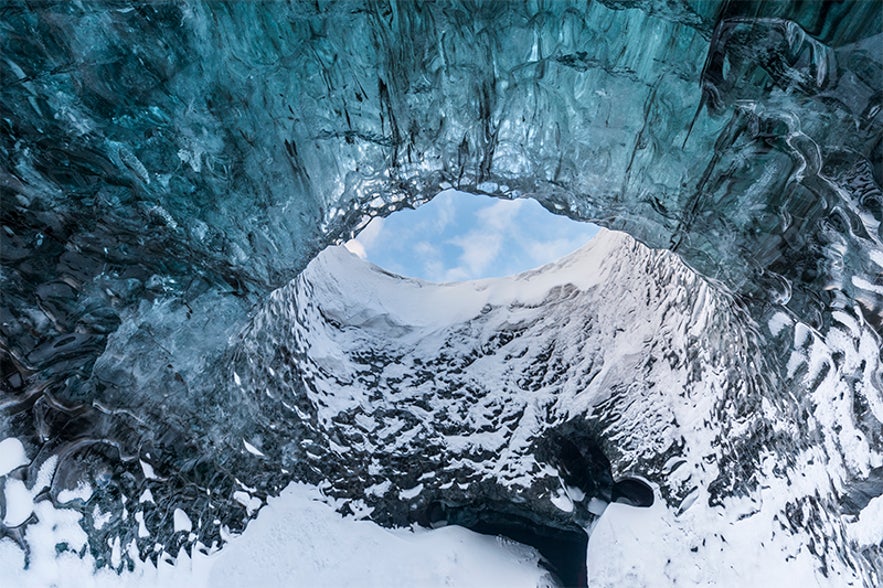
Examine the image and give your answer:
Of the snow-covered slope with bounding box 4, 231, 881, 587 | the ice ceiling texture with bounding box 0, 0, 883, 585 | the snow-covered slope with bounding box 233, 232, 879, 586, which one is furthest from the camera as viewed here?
the snow-covered slope with bounding box 233, 232, 879, 586

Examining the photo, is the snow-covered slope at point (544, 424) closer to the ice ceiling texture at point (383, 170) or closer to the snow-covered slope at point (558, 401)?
the snow-covered slope at point (558, 401)

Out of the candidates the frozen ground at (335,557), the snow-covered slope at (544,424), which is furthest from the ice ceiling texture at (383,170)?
the frozen ground at (335,557)

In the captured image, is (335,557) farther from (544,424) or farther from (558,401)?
(558,401)

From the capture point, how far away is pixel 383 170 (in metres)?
Result: 2.81

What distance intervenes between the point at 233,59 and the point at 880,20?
7.56 feet

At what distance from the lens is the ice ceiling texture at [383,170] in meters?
1.98

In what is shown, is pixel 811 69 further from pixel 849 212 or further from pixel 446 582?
pixel 446 582

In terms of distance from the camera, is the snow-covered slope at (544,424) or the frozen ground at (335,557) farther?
the frozen ground at (335,557)

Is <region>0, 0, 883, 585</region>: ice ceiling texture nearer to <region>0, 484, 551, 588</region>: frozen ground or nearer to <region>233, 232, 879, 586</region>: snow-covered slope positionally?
<region>233, 232, 879, 586</region>: snow-covered slope

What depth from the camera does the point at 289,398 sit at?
4926mm

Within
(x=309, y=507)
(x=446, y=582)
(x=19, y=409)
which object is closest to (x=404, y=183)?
(x=19, y=409)

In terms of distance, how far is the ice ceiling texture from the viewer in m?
1.98

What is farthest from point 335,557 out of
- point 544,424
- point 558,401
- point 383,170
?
point 383,170

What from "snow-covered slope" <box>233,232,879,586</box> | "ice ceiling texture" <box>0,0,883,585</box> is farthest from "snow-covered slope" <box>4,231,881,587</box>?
"ice ceiling texture" <box>0,0,883,585</box>
